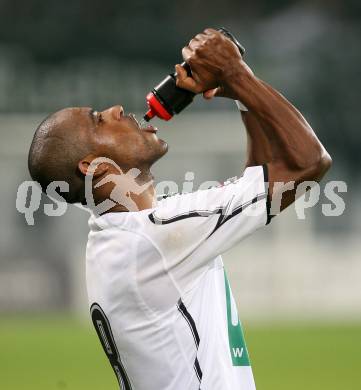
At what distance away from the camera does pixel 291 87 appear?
19234 millimetres

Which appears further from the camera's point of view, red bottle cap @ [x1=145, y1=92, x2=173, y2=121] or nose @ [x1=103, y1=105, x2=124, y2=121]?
nose @ [x1=103, y1=105, x2=124, y2=121]

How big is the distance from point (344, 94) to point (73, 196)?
54.5 feet

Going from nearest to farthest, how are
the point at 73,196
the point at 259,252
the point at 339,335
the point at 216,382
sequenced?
the point at 216,382
the point at 73,196
the point at 339,335
the point at 259,252

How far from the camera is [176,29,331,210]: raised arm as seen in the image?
329 centimetres

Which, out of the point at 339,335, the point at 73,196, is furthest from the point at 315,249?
the point at 73,196

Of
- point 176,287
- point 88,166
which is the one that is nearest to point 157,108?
point 88,166

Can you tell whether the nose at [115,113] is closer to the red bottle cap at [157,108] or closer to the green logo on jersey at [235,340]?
the red bottle cap at [157,108]

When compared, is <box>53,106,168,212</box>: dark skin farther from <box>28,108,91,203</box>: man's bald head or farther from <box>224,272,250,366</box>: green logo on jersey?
<box>224,272,250,366</box>: green logo on jersey

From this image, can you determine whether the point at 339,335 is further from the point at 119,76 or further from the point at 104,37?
the point at 104,37

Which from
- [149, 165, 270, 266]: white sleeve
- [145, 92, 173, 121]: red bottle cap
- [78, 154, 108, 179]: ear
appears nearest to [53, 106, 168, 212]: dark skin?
[78, 154, 108, 179]: ear

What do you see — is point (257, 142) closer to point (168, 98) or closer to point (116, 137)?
point (168, 98)

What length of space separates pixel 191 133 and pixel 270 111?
15064mm

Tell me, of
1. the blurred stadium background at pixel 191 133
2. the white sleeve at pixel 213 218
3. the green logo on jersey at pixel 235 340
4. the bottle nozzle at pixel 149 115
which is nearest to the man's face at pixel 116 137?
the bottle nozzle at pixel 149 115

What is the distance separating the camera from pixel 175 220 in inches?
134
